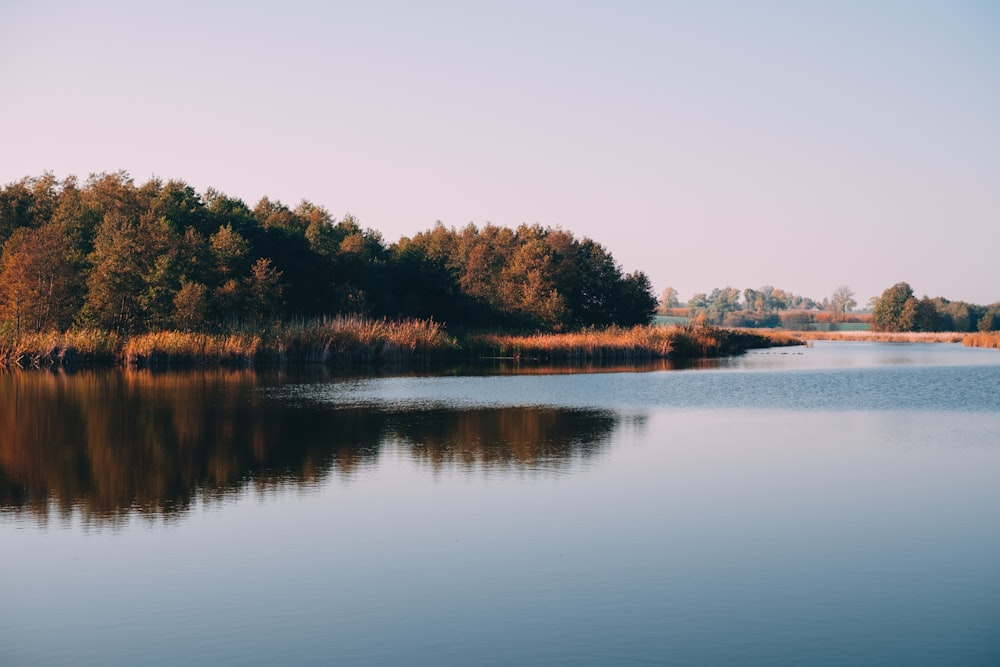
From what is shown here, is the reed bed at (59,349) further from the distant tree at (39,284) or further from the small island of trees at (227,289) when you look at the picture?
the distant tree at (39,284)

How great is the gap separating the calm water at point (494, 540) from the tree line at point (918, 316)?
117872 millimetres

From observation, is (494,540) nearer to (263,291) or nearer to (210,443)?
(210,443)

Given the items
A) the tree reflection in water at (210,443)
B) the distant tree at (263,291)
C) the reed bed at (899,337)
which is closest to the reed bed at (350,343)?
the distant tree at (263,291)

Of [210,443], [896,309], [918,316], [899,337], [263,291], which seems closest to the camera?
[210,443]

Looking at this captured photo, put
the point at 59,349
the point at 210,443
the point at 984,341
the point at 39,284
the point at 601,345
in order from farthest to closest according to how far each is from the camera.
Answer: the point at 984,341 → the point at 601,345 → the point at 39,284 → the point at 59,349 → the point at 210,443

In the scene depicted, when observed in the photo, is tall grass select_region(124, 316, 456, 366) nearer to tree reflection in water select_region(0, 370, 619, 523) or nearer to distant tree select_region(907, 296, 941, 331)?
tree reflection in water select_region(0, 370, 619, 523)

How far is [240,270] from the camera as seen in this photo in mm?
48969

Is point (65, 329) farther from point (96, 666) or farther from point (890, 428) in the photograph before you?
point (96, 666)

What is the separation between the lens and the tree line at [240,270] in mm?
45562

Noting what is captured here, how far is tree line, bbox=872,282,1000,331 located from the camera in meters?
130

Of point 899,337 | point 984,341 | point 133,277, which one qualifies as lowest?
point 984,341

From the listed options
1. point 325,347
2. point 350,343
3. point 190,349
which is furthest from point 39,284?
point 350,343

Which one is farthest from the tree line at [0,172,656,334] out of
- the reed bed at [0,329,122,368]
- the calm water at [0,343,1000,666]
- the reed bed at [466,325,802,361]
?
the calm water at [0,343,1000,666]

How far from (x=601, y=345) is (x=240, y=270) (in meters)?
20.0
